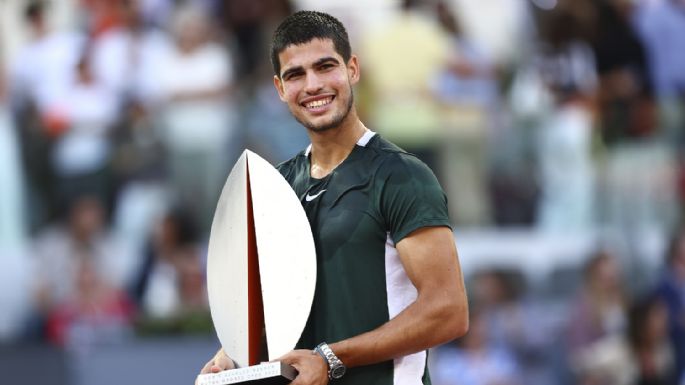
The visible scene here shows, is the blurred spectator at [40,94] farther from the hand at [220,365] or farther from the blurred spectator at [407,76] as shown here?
the hand at [220,365]

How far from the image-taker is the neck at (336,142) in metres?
3.35

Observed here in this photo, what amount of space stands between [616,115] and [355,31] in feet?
6.93

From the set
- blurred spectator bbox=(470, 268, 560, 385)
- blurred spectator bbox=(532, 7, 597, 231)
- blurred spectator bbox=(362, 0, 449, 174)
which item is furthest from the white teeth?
blurred spectator bbox=(532, 7, 597, 231)

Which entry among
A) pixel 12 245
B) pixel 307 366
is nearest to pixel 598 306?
pixel 12 245

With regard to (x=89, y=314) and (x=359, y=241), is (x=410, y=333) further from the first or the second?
(x=89, y=314)

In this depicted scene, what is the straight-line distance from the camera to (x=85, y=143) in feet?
31.0

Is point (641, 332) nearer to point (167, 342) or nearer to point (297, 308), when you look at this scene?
point (167, 342)

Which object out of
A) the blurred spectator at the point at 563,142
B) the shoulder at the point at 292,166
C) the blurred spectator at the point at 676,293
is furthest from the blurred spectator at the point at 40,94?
the shoulder at the point at 292,166

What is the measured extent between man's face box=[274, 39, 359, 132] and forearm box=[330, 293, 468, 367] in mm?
543

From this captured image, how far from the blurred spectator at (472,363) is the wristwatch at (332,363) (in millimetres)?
5625

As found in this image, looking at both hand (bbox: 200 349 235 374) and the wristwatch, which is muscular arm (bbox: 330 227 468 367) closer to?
the wristwatch

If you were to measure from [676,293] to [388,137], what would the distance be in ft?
7.95

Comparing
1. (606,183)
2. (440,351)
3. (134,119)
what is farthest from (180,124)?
(606,183)

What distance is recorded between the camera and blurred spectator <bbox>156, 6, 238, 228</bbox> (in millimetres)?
9312
